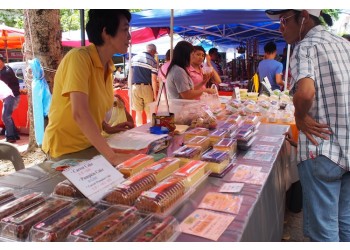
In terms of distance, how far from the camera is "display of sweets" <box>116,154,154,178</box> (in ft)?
4.57

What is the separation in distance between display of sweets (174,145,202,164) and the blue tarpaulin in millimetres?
3043

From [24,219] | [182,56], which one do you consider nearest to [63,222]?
[24,219]

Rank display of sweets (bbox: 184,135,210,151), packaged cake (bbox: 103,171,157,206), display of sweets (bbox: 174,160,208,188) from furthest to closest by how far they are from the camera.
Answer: display of sweets (bbox: 184,135,210,151)
display of sweets (bbox: 174,160,208,188)
packaged cake (bbox: 103,171,157,206)

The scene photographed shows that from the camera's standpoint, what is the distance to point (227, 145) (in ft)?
5.79

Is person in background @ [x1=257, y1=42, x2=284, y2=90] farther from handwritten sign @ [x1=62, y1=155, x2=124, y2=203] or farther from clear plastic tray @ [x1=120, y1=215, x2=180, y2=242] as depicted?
clear plastic tray @ [x1=120, y1=215, x2=180, y2=242]

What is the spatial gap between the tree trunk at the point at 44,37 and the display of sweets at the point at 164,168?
139 inches

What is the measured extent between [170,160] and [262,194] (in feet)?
1.50

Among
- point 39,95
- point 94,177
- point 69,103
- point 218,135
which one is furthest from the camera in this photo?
point 39,95

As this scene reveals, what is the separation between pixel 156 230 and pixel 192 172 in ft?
1.52

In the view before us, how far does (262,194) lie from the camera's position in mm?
1401

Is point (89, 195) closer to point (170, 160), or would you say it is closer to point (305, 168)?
point (170, 160)

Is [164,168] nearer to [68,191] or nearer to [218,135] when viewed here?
[68,191]

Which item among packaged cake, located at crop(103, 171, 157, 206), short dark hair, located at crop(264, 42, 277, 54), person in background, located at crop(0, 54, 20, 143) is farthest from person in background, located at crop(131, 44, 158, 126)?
packaged cake, located at crop(103, 171, 157, 206)

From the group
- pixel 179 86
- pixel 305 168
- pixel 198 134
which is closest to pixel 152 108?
pixel 198 134
